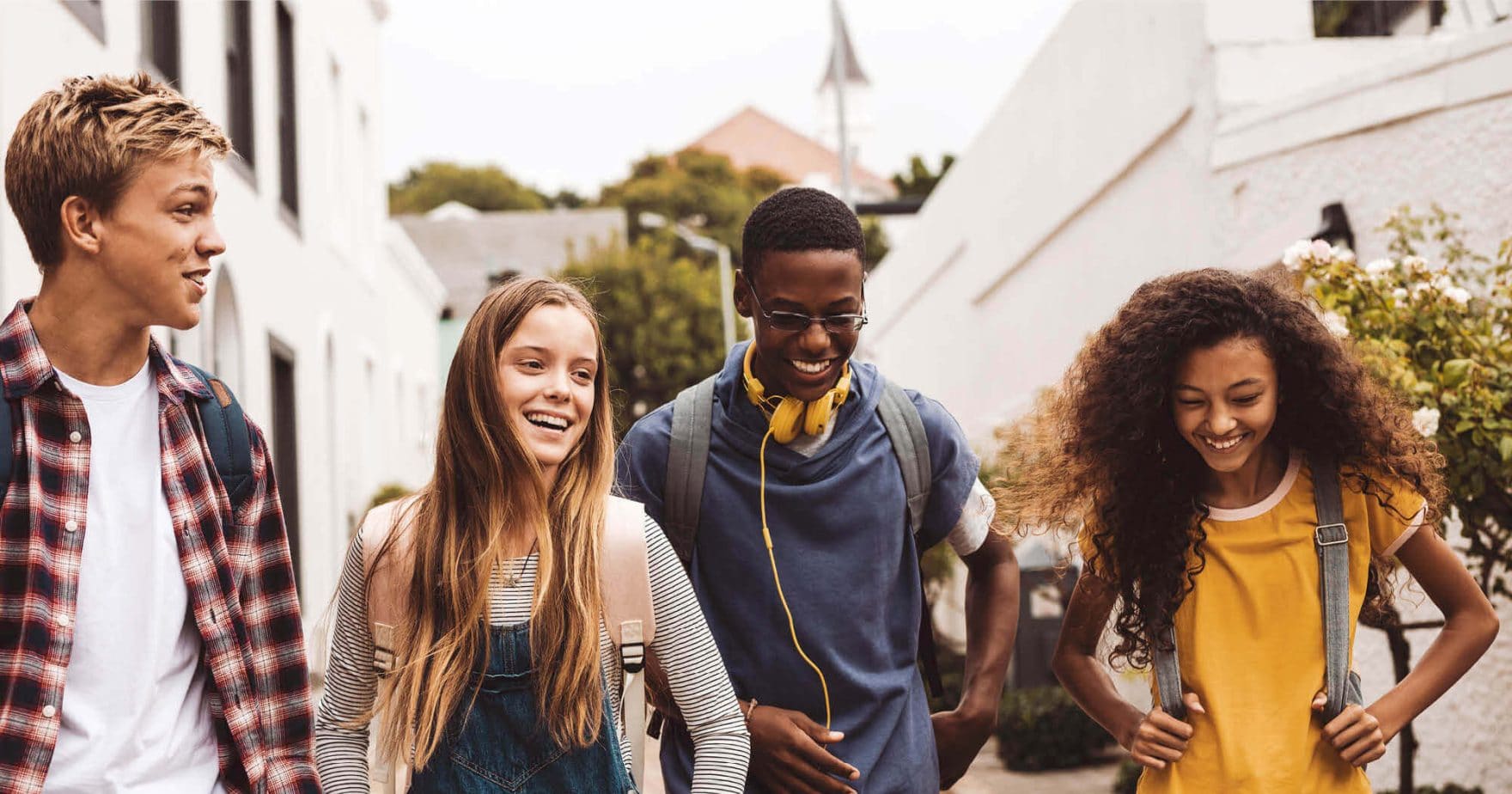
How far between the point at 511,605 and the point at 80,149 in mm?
1030

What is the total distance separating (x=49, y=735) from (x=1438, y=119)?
637 cm

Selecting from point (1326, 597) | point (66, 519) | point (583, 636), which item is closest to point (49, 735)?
point (66, 519)

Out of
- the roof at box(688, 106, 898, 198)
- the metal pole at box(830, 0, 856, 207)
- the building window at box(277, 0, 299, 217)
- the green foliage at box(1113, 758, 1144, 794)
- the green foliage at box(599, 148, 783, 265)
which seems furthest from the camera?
the roof at box(688, 106, 898, 198)

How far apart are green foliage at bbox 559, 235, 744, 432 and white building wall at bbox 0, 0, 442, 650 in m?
11.1

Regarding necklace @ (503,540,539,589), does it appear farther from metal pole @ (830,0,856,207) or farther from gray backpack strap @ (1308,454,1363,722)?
metal pole @ (830,0,856,207)

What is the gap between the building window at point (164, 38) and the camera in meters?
9.85

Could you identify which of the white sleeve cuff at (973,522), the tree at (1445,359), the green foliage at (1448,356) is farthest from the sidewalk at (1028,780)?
the white sleeve cuff at (973,522)

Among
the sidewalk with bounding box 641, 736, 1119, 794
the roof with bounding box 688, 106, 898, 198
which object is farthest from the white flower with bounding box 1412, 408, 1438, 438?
the roof with bounding box 688, 106, 898, 198

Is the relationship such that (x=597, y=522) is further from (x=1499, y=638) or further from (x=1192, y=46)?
(x=1192, y=46)

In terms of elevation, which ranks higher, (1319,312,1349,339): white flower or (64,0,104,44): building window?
(64,0,104,44): building window

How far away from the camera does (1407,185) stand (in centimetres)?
714

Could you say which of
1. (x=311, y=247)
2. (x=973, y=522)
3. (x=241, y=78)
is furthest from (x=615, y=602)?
(x=311, y=247)

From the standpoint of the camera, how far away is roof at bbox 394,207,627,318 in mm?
47312

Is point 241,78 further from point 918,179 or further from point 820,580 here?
point 918,179
